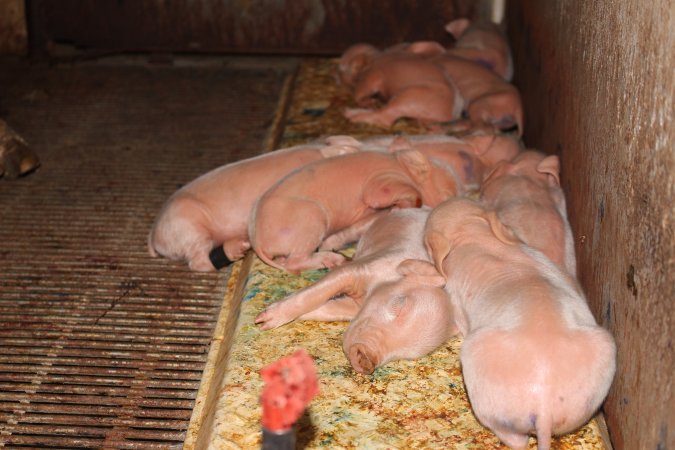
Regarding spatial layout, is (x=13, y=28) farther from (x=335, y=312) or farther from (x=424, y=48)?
(x=335, y=312)

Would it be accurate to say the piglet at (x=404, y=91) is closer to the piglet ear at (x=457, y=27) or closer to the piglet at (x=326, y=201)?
the piglet ear at (x=457, y=27)

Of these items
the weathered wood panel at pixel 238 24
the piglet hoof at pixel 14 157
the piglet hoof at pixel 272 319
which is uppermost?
the piglet hoof at pixel 272 319

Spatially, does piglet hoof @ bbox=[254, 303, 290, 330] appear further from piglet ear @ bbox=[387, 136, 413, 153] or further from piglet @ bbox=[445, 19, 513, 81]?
piglet @ bbox=[445, 19, 513, 81]

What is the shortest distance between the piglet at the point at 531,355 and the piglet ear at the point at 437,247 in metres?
0.20

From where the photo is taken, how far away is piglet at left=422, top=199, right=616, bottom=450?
8.76 feet

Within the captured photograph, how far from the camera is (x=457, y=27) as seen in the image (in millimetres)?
7414

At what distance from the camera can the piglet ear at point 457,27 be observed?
24.2 feet

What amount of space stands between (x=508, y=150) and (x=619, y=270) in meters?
1.93

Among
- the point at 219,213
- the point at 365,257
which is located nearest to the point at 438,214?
the point at 365,257

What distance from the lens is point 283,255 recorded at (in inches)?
162

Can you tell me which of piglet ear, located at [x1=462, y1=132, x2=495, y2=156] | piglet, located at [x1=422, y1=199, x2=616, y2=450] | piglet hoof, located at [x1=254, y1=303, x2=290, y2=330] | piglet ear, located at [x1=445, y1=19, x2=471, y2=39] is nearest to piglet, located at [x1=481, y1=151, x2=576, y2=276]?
piglet ear, located at [x1=462, y1=132, x2=495, y2=156]

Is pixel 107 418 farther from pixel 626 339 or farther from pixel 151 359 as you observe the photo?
pixel 626 339

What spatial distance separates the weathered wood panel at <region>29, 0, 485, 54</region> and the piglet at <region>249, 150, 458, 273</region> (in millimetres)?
3460

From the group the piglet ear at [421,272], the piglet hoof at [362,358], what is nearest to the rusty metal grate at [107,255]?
the piglet hoof at [362,358]
